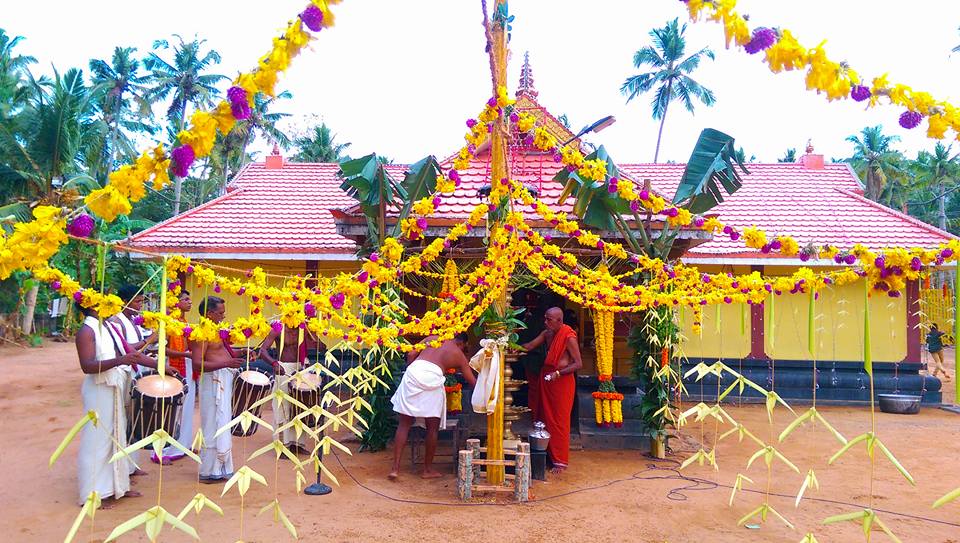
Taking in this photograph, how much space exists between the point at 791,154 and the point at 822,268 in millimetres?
29383

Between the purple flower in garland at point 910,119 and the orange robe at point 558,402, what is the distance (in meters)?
4.05

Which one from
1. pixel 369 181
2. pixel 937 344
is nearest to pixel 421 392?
pixel 369 181

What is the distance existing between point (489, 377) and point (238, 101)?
3576 millimetres

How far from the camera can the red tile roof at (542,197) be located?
11.2 m

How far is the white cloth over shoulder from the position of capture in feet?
19.7

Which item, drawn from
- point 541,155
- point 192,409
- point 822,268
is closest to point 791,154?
point 822,268

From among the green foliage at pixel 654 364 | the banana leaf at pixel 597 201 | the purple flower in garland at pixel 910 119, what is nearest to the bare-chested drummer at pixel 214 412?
the banana leaf at pixel 597 201

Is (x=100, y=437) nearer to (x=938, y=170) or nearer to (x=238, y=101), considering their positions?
(x=238, y=101)

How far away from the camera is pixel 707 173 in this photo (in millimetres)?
7984

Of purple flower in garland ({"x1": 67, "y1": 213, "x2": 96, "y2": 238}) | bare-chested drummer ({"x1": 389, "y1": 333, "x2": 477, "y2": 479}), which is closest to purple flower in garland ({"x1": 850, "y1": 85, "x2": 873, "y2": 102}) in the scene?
bare-chested drummer ({"x1": 389, "y1": 333, "x2": 477, "y2": 479})

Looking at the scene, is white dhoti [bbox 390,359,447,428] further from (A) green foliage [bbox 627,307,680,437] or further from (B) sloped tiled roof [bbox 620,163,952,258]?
(B) sloped tiled roof [bbox 620,163,952,258]

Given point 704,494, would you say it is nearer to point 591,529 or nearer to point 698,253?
point 591,529

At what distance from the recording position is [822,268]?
38.7 ft

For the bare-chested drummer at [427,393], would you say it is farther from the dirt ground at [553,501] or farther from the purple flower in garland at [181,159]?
the purple flower in garland at [181,159]
